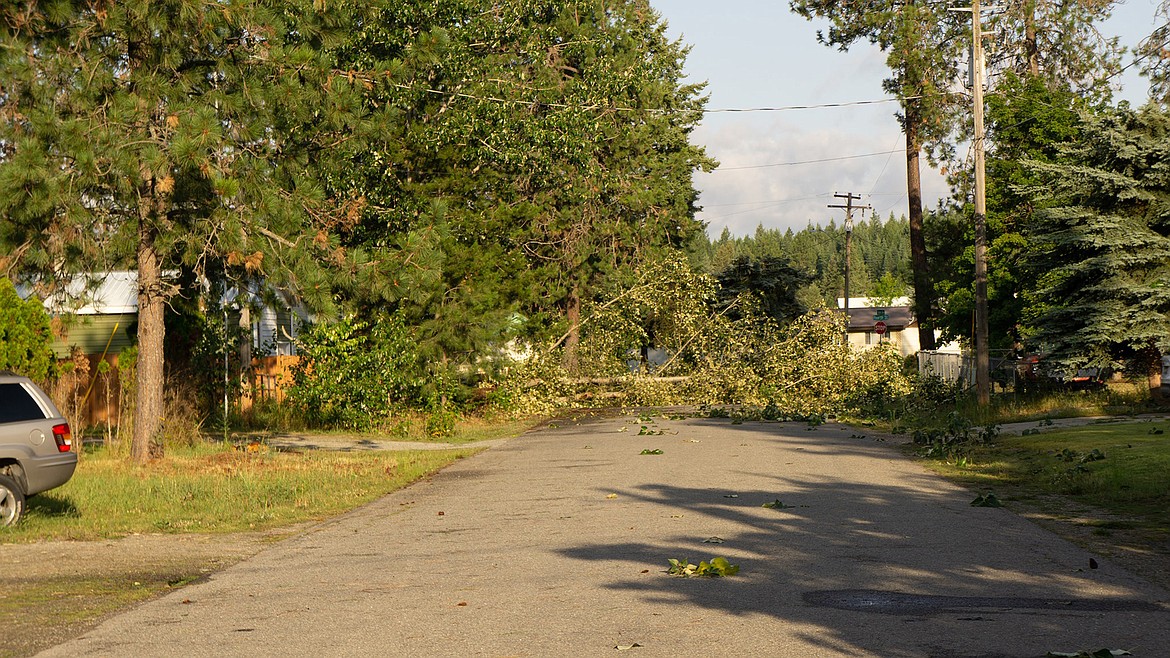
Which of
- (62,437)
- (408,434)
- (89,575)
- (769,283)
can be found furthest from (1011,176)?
(89,575)

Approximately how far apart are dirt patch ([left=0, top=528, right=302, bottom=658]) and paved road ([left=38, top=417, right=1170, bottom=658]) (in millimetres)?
292

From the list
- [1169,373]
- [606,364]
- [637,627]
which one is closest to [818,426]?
[1169,373]

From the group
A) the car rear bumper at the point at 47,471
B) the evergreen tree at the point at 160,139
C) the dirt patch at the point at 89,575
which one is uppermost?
the evergreen tree at the point at 160,139

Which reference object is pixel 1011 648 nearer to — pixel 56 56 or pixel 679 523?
pixel 679 523

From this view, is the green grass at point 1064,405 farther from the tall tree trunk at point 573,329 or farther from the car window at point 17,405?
the car window at point 17,405

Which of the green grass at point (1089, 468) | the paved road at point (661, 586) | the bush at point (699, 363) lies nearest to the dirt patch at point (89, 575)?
the paved road at point (661, 586)

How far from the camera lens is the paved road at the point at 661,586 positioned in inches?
279

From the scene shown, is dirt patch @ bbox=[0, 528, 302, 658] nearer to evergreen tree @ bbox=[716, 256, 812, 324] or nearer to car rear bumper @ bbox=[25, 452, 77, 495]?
car rear bumper @ bbox=[25, 452, 77, 495]

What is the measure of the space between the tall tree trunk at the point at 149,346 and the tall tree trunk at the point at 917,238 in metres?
33.4

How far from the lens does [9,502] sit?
40.5 feet

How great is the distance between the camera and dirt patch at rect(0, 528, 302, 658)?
312 inches

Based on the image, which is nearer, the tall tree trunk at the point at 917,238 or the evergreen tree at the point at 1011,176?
the evergreen tree at the point at 1011,176

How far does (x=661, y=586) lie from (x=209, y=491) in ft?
28.5

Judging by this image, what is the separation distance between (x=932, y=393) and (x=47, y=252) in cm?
2319
